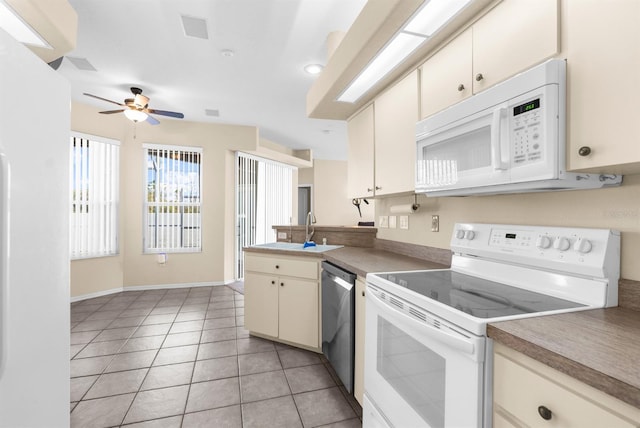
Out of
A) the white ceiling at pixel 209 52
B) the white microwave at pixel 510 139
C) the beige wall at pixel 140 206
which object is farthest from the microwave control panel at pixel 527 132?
the beige wall at pixel 140 206

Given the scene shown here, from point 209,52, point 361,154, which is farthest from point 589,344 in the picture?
point 209,52

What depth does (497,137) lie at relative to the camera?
50.4 inches

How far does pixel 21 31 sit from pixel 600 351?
2888mm

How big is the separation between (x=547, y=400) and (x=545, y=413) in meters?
0.03

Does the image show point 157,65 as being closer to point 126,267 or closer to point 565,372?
point 126,267

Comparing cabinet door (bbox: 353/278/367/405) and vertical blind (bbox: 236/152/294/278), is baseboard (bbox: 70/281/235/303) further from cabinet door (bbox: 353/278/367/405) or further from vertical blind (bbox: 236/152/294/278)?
cabinet door (bbox: 353/278/367/405)

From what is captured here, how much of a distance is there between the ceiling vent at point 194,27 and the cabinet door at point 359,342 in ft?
7.49

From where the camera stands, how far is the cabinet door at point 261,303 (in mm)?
2832

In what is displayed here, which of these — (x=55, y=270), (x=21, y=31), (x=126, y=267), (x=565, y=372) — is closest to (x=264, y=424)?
(x=55, y=270)

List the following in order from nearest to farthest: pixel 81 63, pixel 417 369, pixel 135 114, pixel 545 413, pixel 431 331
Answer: pixel 545 413 < pixel 431 331 < pixel 417 369 < pixel 81 63 < pixel 135 114

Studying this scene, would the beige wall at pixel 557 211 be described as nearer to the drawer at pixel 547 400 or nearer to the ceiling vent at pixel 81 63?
the drawer at pixel 547 400

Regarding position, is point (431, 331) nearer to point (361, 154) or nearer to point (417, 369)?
point (417, 369)

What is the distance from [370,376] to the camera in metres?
1.61

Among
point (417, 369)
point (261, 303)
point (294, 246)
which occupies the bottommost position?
point (261, 303)
